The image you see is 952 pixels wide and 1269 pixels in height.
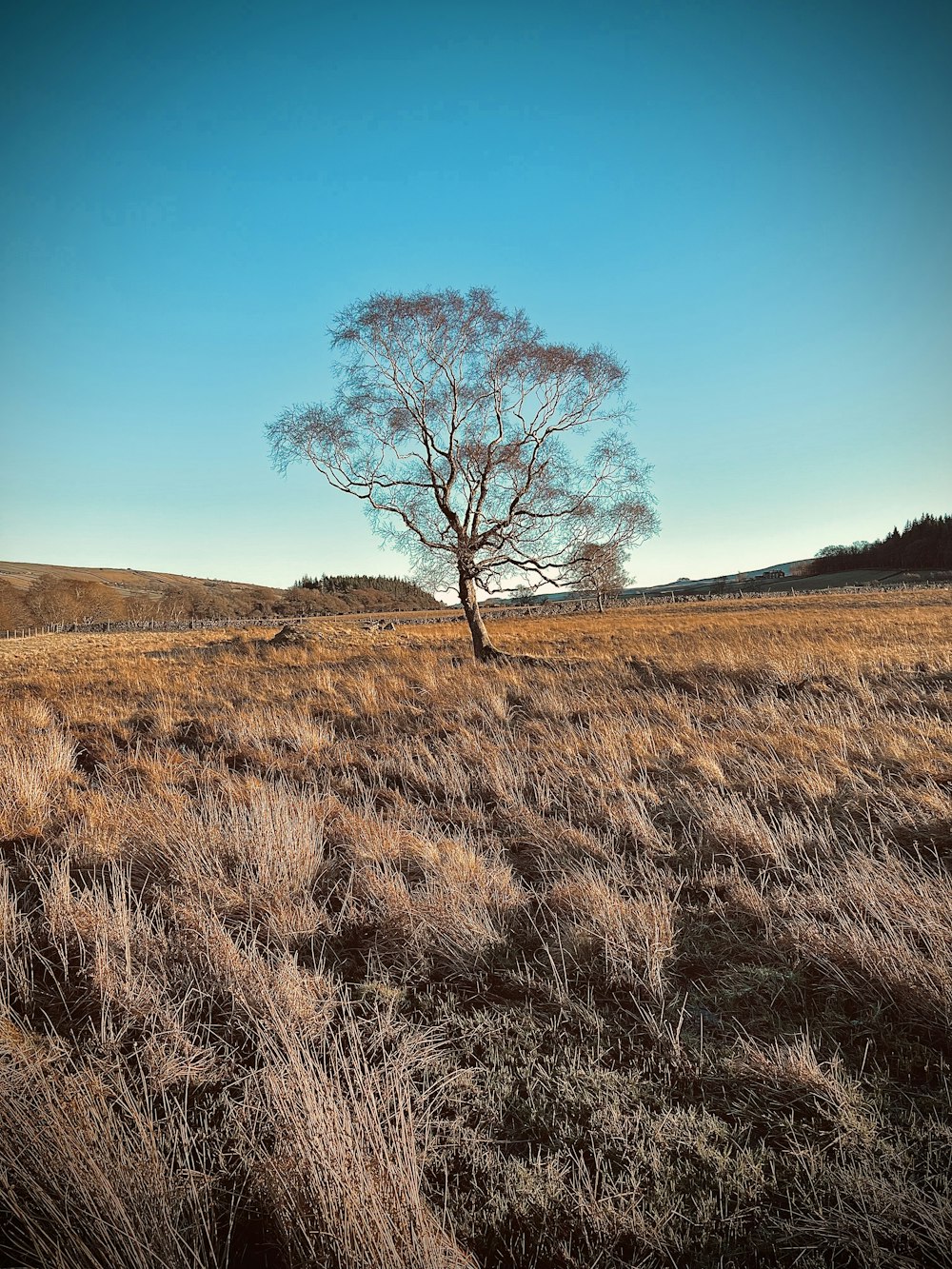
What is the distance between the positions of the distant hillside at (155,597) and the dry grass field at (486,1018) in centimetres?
2257

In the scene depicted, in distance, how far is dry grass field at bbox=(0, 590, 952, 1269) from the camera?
4.70 ft

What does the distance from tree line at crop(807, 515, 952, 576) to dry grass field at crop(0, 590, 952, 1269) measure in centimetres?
11714

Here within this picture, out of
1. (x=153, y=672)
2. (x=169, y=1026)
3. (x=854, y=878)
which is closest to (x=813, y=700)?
(x=854, y=878)

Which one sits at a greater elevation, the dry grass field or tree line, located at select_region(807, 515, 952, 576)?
tree line, located at select_region(807, 515, 952, 576)

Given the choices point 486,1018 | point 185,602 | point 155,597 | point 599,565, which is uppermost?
point 155,597

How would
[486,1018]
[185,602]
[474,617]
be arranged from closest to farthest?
[486,1018] → [474,617] → [185,602]

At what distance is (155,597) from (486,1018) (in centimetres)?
15343

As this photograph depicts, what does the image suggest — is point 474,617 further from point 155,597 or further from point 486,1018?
point 155,597

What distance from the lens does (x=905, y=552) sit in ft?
357

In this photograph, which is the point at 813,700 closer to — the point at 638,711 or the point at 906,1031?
the point at 638,711

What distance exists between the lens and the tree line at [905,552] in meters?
102

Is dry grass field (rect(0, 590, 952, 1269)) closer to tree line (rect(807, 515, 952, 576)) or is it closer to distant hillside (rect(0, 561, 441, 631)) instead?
distant hillside (rect(0, 561, 441, 631))

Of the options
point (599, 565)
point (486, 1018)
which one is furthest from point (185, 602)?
point (486, 1018)

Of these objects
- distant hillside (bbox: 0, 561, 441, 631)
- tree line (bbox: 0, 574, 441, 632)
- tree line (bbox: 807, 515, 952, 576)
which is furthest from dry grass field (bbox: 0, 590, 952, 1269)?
tree line (bbox: 807, 515, 952, 576)
